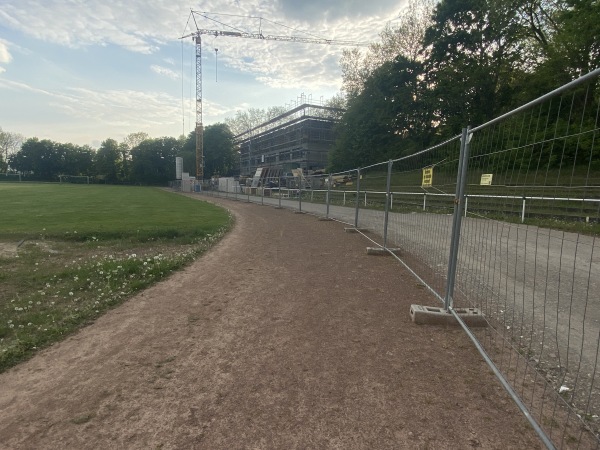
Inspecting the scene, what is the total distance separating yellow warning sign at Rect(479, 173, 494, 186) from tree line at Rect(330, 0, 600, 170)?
25.9 meters

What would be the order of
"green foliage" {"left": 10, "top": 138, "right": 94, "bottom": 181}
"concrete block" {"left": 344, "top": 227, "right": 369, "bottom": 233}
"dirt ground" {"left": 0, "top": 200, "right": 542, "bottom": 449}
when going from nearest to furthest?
"dirt ground" {"left": 0, "top": 200, "right": 542, "bottom": 449}
"concrete block" {"left": 344, "top": 227, "right": 369, "bottom": 233}
"green foliage" {"left": 10, "top": 138, "right": 94, "bottom": 181}

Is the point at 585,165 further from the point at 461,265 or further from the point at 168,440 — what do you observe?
the point at 461,265

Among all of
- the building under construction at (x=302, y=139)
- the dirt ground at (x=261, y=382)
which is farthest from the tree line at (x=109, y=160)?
the dirt ground at (x=261, y=382)

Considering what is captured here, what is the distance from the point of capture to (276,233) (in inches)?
447

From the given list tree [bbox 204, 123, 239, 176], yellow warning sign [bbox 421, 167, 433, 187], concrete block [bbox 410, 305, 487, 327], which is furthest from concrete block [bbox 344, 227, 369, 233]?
tree [bbox 204, 123, 239, 176]

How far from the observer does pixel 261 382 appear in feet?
9.25

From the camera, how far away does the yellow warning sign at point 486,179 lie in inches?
150

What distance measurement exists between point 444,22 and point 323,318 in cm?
3900

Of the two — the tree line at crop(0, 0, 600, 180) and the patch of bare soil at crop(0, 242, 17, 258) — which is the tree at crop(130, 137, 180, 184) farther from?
the patch of bare soil at crop(0, 242, 17, 258)

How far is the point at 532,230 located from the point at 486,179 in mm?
1745

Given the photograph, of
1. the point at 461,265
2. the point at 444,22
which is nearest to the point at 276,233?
the point at 461,265

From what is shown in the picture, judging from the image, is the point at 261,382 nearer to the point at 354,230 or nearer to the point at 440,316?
the point at 440,316

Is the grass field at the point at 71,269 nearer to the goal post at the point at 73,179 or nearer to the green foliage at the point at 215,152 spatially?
the green foliage at the point at 215,152

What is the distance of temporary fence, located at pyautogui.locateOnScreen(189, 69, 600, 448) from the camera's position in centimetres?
248
